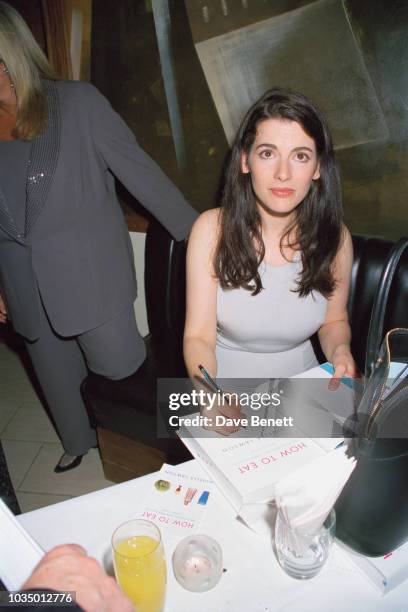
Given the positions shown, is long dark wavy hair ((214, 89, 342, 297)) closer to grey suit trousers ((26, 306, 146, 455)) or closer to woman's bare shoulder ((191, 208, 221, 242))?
woman's bare shoulder ((191, 208, 221, 242))

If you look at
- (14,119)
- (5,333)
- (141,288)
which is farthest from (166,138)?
(5,333)

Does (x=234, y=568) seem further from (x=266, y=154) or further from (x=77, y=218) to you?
(x=77, y=218)

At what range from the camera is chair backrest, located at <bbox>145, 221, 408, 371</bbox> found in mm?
1590

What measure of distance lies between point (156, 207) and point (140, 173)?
0.16 meters

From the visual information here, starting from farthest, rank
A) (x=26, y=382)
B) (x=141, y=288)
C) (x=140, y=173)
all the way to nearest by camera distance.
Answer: (x=26, y=382) < (x=141, y=288) < (x=140, y=173)

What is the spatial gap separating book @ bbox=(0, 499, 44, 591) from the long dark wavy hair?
1.05m

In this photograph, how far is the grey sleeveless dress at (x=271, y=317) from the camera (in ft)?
4.99

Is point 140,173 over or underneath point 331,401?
over

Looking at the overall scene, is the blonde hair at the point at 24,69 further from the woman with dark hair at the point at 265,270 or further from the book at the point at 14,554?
the book at the point at 14,554

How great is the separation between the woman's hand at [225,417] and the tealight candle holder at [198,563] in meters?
0.21

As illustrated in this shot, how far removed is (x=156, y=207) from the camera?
1845 mm

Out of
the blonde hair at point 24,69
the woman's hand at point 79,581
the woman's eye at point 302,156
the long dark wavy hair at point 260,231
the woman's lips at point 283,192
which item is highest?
the blonde hair at point 24,69

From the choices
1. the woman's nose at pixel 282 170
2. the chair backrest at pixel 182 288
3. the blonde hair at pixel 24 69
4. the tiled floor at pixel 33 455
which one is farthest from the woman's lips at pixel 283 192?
the tiled floor at pixel 33 455

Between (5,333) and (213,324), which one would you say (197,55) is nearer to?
(213,324)
